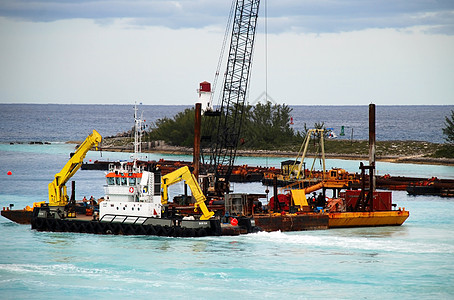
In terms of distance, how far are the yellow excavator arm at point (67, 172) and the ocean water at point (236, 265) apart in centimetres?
307

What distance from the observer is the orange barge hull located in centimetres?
5856

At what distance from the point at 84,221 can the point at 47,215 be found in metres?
3.29

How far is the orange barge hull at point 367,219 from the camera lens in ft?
192

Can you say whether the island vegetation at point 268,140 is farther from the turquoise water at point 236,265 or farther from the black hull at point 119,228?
the black hull at point 119,228

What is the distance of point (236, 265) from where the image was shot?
47.0 metres

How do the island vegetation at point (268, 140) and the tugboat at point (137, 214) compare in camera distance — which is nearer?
the tugboat at point (137, 214)

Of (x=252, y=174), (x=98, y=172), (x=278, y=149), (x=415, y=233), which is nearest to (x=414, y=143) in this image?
(x=278, y=149)

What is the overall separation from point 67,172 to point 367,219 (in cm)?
2171

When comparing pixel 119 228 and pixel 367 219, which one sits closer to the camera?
pixel 119 228

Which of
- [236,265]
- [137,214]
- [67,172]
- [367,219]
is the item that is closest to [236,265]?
[236,265]

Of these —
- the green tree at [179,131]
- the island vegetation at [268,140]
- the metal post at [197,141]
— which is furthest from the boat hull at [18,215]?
the green tree at [179,131]

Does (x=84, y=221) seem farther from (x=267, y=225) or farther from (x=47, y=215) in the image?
(x=267, y=225)

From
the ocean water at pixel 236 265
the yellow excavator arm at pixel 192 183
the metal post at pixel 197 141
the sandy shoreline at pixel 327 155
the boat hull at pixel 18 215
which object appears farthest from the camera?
the sandy shoreline at pixel 327 155

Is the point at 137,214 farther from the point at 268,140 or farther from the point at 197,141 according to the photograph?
the point at 268,140
